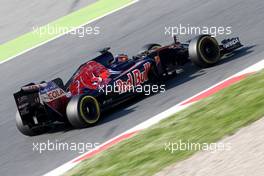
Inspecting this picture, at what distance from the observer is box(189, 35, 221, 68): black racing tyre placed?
1211cm

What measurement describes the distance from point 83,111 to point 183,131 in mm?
2505

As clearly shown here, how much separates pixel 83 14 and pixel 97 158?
10558 mm

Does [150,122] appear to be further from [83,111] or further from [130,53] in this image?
[130,53]

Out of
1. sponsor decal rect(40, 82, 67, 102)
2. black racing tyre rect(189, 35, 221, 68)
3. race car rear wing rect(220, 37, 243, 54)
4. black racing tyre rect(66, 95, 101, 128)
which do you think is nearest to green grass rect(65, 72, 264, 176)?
black racing tyre rect(66, 95, 101, 128)

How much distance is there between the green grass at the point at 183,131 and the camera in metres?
7.99

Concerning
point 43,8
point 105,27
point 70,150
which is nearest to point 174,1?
point 105,27

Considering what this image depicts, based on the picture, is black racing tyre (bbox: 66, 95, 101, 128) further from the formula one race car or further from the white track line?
the white track line

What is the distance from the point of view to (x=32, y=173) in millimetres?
9984

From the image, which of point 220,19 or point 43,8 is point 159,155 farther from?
point 43,8

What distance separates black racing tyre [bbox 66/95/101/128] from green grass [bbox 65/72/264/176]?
1.45 m

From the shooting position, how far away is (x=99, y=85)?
11609 millimetres

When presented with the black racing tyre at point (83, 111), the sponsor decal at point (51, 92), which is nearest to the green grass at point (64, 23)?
the sponsor decal at point (51, 92)

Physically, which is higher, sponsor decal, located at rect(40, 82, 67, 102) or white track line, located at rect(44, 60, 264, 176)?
sponsor decal, located at rect(40, 82, 67, 102)

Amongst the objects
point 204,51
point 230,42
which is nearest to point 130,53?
point 230,42
